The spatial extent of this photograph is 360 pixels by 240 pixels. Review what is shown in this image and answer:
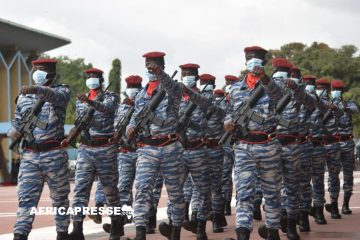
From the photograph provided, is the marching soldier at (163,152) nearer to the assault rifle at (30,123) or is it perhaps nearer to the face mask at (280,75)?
the assault rifle at (30,123)

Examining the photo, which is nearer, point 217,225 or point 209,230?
point 217,225

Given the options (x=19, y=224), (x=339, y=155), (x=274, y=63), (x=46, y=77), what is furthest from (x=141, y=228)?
(x=339, y=155)

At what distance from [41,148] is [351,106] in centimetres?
610

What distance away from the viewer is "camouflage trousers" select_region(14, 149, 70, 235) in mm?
8578

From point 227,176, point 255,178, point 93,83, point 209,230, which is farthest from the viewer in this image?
point 227,176

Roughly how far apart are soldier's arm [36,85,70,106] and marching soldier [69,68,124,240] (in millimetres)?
964

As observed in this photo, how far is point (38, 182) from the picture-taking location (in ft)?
28.9

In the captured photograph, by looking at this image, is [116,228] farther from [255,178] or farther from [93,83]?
[255,178]

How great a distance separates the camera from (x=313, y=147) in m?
12.0

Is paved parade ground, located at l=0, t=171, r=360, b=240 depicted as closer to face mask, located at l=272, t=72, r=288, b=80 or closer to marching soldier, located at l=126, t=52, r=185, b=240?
marching soldier, located at l=126, t=52, r=185, b=240

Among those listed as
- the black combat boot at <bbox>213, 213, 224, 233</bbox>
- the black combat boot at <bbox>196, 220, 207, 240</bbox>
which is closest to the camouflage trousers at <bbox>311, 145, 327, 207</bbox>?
the black combat boot at <bbox>213, 213, 224, 233</bbox>

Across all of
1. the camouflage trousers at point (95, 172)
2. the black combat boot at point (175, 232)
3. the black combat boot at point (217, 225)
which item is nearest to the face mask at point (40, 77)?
the camouflage trousers at point (95, 172)

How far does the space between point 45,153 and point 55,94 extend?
66cm

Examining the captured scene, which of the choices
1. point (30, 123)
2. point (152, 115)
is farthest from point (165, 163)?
point (30, 123)
